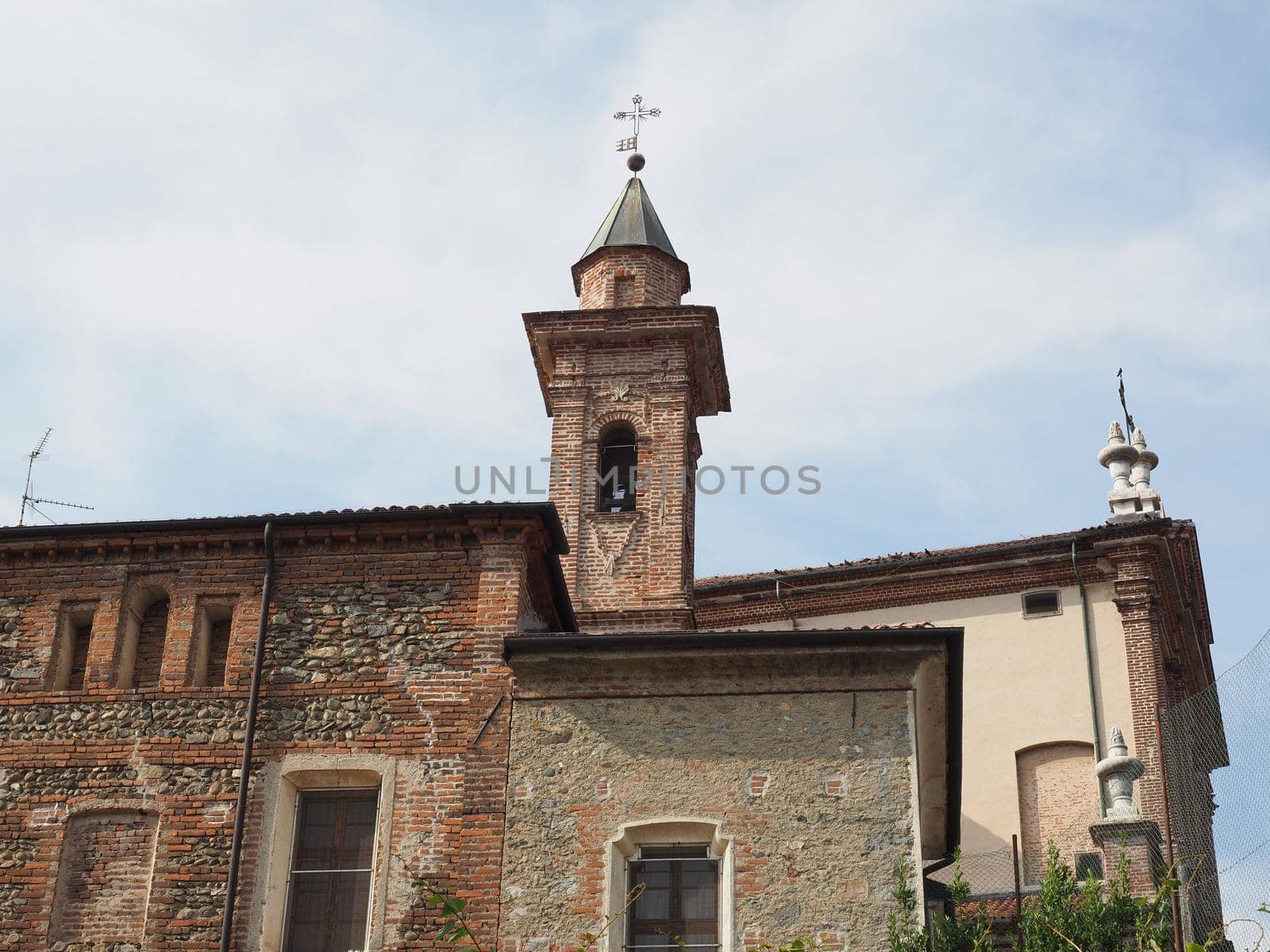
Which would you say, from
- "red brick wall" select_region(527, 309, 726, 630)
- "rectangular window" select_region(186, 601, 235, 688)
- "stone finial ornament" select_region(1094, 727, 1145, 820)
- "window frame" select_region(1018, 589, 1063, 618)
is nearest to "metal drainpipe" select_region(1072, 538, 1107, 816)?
"window frame" select_region(1018, 589, 1063, 618)


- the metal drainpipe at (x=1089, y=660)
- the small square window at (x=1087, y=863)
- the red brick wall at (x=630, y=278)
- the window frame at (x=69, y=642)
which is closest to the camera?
the window frame at (x=69, y=642)

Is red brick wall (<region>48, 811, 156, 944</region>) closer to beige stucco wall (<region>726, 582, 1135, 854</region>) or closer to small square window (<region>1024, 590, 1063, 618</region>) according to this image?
beige stucco wall (<region>726, 582, 1135, 854</region>)

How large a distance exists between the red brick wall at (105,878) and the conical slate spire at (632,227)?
13.7 m

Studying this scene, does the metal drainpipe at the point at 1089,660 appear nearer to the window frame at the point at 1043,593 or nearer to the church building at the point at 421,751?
the window frame at the point at 1043,593

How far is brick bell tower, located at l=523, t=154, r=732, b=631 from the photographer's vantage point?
75.3ft

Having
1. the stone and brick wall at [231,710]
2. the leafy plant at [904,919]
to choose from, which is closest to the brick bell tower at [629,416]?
the stone and brick wall at [231,710]

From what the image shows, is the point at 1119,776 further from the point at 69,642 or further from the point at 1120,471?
the point at 69,642

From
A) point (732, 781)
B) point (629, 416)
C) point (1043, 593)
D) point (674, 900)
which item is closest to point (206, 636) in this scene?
point (674, 900)

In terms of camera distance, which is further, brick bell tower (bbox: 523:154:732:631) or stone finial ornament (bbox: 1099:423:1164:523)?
stone finial ornament (bbox: 1099:423:1164:523)

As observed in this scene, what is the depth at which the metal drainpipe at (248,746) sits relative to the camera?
14375 millimetres

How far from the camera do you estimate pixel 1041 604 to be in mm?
25062

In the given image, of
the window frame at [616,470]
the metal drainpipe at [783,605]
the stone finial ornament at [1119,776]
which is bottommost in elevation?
the stone finial ornament at [1119,776]

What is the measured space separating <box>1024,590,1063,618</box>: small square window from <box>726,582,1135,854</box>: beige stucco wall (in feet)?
0.27

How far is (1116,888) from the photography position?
14492 millimetres
